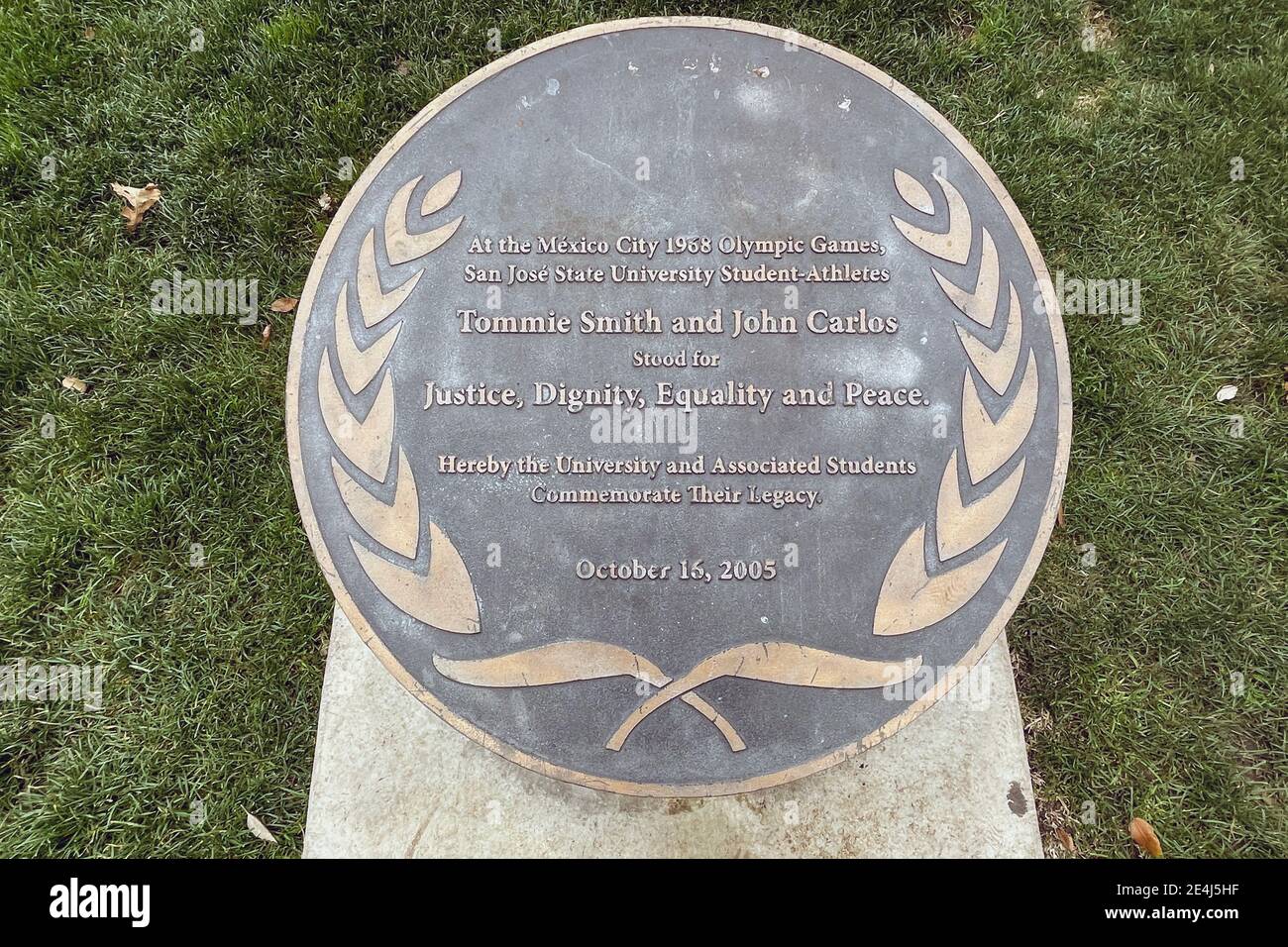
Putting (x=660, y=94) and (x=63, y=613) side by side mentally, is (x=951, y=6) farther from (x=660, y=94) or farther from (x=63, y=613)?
(x=63, y=613)

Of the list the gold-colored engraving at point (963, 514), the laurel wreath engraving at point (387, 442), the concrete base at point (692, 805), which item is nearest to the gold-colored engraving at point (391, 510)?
the laurel wreath engraving at point (387, 442)

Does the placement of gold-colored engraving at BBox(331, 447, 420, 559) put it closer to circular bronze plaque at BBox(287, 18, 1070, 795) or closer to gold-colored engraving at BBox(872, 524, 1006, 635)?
circular bronze plaque at BBox(287, 18, 1070, 795)

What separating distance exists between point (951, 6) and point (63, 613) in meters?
4.66

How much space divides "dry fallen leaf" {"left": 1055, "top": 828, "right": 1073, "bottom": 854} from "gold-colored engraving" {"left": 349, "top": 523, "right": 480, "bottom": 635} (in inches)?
86.1

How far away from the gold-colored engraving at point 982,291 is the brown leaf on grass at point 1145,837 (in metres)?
1.87

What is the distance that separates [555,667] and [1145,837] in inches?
86.5

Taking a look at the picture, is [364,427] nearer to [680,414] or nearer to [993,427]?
[680,414]

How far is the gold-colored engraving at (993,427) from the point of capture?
2184 millimetres

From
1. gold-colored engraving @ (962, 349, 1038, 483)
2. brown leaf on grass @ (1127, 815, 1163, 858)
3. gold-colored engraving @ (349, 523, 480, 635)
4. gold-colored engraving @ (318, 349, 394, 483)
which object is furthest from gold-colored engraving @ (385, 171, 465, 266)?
brown leaf on grass @ (1127, 815, 1163, 858)

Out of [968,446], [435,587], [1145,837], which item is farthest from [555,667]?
[1145,837]

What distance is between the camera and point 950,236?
230cm

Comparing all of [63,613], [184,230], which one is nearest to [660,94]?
[184,230]

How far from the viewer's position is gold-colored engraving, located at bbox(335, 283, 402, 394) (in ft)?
7.34
